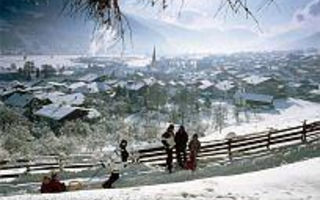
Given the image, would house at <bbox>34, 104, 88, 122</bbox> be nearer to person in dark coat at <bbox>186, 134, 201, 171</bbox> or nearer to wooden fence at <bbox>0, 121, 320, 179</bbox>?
wooden fence at <bbox>0, 121, 320, 179</bbox>

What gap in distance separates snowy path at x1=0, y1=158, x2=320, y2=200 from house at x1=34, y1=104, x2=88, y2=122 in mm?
58204

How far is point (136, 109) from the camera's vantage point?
310 ft

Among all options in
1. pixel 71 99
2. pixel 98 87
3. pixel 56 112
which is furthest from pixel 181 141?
pixel 98 87

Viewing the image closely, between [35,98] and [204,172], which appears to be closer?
[204,172]

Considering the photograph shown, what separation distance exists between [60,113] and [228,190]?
198 ft

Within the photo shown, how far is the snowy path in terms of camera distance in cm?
820

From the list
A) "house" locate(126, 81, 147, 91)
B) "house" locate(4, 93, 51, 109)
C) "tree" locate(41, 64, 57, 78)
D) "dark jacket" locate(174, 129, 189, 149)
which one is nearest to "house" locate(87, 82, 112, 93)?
"house" locate(126, 81, 147, 91)

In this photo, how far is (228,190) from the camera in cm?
866

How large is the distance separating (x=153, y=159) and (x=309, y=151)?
5.38m

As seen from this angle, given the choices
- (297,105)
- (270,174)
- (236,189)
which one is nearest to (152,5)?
(236,189)

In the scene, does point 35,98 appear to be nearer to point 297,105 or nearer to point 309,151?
point 297,105

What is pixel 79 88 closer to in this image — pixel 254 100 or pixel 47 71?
pixel 254 100

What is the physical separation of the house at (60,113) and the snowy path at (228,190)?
191ft

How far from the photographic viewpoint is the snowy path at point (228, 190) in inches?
323
